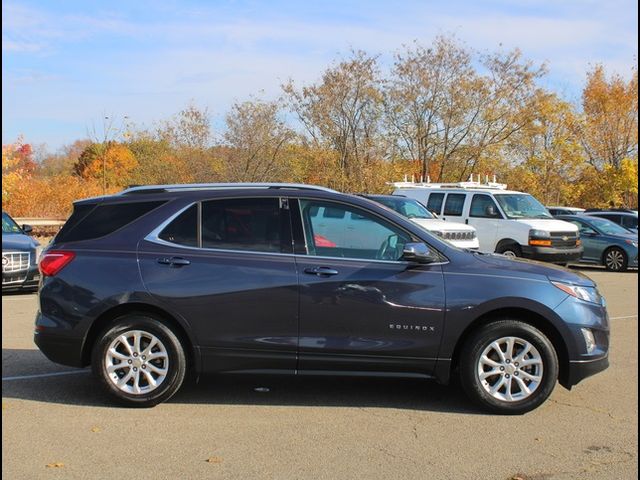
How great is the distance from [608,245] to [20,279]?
14.6 m

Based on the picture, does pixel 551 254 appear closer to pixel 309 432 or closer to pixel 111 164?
pixel 309 432

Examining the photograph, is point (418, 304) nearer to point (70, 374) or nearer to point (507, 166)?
point (70, 374)

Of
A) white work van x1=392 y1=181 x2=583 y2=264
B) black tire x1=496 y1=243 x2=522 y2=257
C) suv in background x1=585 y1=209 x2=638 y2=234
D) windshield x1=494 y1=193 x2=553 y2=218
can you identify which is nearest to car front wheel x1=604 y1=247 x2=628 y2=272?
white work van x1=392 y1=181 x2=583 y2=264

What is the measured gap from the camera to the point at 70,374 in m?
6.33

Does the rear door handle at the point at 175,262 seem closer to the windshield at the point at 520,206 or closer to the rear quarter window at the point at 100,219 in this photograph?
the rear quarter window at the point at 100,219

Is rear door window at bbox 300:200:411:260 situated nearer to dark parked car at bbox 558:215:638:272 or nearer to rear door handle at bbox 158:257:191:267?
rear door handle at bbox 158:257:191:267

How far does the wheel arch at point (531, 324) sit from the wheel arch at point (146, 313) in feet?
6.64

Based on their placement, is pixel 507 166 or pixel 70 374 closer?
pixel 70 374

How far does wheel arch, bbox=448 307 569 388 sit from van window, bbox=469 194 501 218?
11.0m

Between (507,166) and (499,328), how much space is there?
30135mm

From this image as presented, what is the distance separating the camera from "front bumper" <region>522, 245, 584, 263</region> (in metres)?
15.4

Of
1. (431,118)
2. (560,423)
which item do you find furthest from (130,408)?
(431,118)

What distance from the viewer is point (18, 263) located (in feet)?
38.6

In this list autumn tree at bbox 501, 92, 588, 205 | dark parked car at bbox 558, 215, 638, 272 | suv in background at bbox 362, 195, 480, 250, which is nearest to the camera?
suv in background at bbox 362, 195, 480, 250
